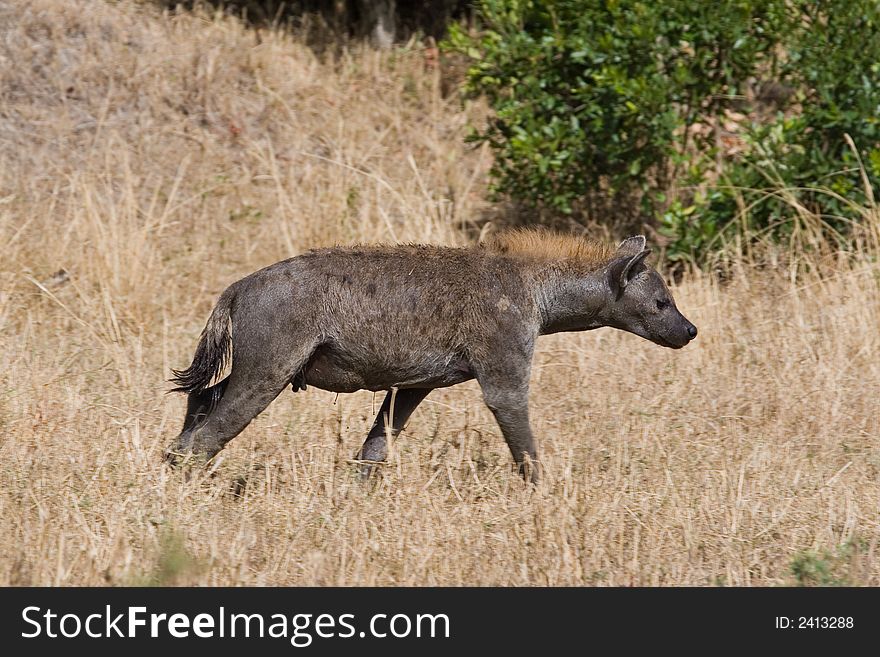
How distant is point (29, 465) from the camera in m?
7.17

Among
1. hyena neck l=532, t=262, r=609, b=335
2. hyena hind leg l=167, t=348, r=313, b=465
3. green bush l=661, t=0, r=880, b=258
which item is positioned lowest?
hyena hind leg l=167, t=348, r=313, b=465

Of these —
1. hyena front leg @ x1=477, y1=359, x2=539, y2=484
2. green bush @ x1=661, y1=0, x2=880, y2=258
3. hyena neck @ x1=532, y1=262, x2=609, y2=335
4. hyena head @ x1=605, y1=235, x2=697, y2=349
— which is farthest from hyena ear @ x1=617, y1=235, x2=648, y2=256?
green bush @ x1=661, y1=0, x2=880, y2=258

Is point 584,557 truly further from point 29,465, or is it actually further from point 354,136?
point 354,136

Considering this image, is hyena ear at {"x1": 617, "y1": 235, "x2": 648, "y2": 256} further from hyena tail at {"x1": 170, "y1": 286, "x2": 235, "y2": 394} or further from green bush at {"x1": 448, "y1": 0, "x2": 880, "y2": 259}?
green bush at {"x1": 448, "y1": 0, "x2": 880, "y2": 259}

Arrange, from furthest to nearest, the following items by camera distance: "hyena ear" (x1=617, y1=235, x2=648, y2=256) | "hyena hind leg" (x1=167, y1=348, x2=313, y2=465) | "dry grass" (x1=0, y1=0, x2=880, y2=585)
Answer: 1. "hyena ear" (x1=617, y1=235, x2=648, y2=256)
2. "hyena hind leg" (x1=167, y1=348, x2=313, y2=465)
3. "dry grass" (x1=0, y1=0, x2=880, y2=585)

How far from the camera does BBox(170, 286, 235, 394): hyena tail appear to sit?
23.2 ft

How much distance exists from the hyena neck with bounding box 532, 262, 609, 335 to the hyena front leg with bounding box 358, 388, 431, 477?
2.74 feet

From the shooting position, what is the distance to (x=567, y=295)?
24.8ft

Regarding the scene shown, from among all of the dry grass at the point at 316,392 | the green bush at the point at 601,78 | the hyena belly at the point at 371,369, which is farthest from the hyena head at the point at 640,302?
the green bush at the point at 601,78

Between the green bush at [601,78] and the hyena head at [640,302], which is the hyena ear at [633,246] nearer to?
the hyena head at [640,302]

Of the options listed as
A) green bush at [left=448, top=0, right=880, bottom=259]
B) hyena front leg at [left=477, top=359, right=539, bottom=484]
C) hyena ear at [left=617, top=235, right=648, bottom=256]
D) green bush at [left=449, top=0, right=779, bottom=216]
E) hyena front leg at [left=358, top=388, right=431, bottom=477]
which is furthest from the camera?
green bush at [left=449, top=0, right=779, bottom=216]

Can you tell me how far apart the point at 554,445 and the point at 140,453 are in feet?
→ 8.39

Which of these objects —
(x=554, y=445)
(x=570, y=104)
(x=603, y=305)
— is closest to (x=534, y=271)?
(x=603, y=305)

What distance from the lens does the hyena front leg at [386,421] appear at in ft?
25.0
